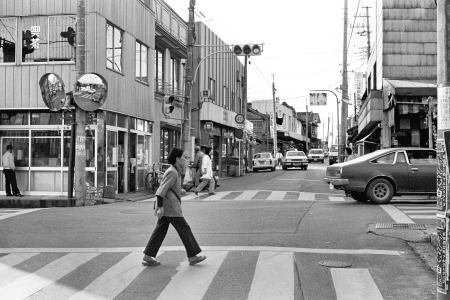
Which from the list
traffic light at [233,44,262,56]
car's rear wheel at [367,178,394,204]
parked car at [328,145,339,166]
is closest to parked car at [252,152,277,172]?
parked car at [328,145,339,166]

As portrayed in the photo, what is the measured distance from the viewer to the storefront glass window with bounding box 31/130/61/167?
19.2 meters

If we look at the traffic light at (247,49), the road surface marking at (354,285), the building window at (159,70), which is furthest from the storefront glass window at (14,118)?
the road surface marking at (354,285)

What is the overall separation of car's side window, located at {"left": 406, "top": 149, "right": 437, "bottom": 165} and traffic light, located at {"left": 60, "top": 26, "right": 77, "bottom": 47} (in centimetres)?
1083

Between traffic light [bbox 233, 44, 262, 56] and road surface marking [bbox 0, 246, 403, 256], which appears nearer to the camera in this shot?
road surface marking [bbox 0, 246, 403, 256]

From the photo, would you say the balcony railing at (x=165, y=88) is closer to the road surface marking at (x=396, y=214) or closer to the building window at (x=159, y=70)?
the building window at (x=159, y=70)

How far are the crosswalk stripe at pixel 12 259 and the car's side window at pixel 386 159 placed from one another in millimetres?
9834

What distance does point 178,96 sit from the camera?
92.4 feet

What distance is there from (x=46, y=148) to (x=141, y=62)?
20.6ft

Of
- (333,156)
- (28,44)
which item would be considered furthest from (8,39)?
(333,156)

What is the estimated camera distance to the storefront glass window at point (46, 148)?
63.1 feet

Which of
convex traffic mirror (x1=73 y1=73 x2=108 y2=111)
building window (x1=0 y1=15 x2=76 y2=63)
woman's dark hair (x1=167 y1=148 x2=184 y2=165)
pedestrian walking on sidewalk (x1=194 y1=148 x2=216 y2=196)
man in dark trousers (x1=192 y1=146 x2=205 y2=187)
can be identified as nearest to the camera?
woman's dark hair (x1=167 y1=148 x2=184 y2=165)

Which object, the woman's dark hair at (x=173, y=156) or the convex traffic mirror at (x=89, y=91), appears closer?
the woman's dark hair at (x=173, y=156)

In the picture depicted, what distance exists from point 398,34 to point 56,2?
1553 centimetres

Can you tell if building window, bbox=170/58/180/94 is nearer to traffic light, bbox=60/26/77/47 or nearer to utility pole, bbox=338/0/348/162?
utility pole, bbox=338/0/348/162
